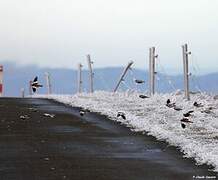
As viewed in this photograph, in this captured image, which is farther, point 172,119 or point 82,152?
point 172,119

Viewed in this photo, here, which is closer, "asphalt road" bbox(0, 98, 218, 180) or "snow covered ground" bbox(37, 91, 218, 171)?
"asphalt road" bbox(0, 98, 218, 180)

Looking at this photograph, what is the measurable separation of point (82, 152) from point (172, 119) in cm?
526

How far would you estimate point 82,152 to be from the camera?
10.4m

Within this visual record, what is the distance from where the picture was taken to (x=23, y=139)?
1173 cm

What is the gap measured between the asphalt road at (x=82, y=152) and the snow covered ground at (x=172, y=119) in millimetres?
283

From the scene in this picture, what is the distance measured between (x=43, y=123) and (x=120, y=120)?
1.87 metres

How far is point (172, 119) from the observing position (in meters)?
15.3

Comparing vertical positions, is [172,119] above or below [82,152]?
above

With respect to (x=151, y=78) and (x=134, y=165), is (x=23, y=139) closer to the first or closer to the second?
(x=134, y=165)

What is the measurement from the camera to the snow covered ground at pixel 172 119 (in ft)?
34.8

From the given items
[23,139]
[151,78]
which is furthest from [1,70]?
[23,139]

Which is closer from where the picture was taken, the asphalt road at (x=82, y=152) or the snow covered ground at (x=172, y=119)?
the asphalt road at (x=82, y=152)

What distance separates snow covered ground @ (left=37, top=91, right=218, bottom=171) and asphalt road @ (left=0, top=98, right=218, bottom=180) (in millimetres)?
283

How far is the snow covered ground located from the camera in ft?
34.8
